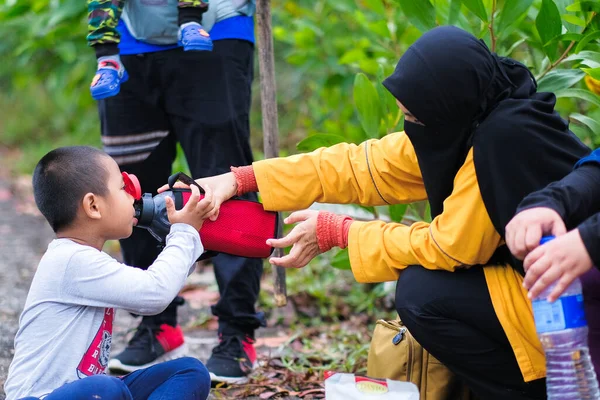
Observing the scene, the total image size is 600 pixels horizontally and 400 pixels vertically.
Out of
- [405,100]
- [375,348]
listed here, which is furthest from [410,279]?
[405,100]

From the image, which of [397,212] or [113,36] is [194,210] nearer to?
[113,36]

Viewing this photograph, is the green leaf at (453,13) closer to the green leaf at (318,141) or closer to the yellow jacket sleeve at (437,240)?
the green leaf at (318,141)

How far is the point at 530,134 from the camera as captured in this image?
204 cm

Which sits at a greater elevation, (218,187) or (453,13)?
(453,13)

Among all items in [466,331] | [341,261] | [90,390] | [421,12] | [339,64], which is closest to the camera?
[90,390]

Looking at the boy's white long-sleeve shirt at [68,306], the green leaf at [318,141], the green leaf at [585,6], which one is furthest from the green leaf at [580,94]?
the boy's white long-sleeve shirt at [68,306]

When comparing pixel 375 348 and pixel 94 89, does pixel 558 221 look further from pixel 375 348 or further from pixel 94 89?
pixel 94 89

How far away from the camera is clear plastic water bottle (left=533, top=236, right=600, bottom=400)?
182 centimetres

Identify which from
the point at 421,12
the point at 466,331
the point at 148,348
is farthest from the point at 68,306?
the point at 421,12

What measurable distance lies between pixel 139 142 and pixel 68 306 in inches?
37.1

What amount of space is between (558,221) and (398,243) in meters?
0.52

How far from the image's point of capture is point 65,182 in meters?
2.15

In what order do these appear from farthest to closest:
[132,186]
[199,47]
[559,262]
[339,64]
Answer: [339,64]
[199,47]
[132,186]
[559,262]

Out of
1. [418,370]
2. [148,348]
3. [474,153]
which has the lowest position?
[148,348]
